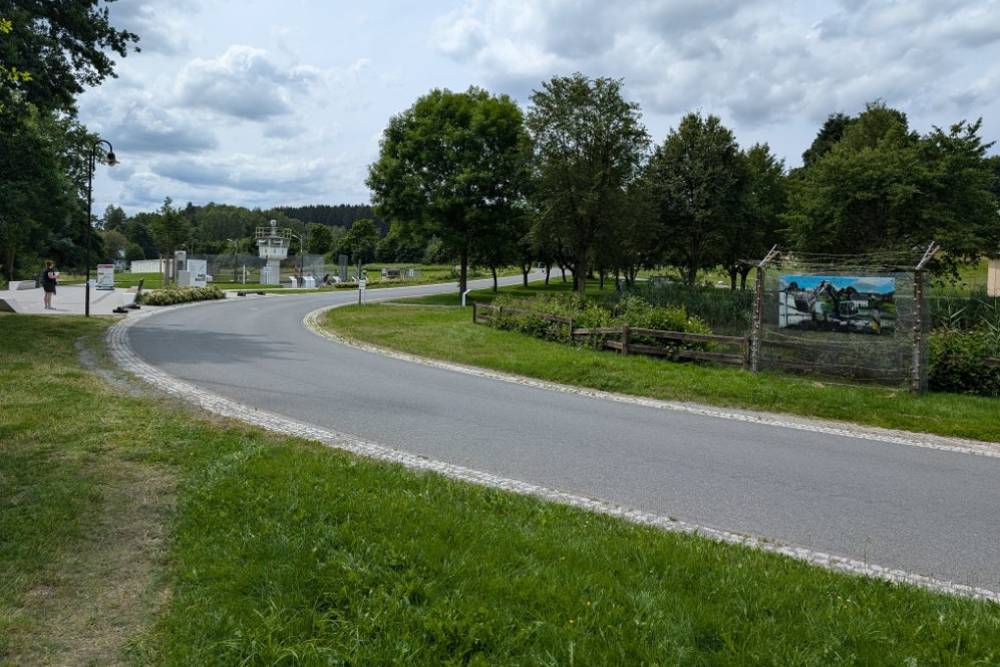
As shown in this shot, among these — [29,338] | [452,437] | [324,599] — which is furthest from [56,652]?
[29,338]

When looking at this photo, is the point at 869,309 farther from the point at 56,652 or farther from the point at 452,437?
the point at 56,652

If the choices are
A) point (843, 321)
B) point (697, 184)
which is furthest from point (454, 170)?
point (843, 321)

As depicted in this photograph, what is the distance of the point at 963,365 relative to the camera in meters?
11.8

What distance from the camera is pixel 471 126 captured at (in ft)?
109

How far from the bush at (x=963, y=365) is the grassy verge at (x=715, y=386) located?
2.33 feet

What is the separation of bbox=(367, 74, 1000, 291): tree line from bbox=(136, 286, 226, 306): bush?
1012 centimetres

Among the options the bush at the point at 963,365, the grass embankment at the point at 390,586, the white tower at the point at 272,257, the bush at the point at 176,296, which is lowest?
the grass embankment at the point at 390,586

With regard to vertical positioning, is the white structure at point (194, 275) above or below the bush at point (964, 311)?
above

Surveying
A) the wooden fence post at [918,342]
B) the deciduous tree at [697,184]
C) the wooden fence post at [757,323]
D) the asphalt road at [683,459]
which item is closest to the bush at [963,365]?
the wooden fence post at [918,342]

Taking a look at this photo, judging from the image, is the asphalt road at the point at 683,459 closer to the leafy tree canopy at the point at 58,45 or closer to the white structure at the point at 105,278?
the leafy tree canopy at the point at 58,45

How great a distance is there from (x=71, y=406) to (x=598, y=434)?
6.95m

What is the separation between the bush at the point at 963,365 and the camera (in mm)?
11680

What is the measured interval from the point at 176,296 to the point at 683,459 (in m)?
30.0

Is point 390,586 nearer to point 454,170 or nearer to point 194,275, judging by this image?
point 454,170
